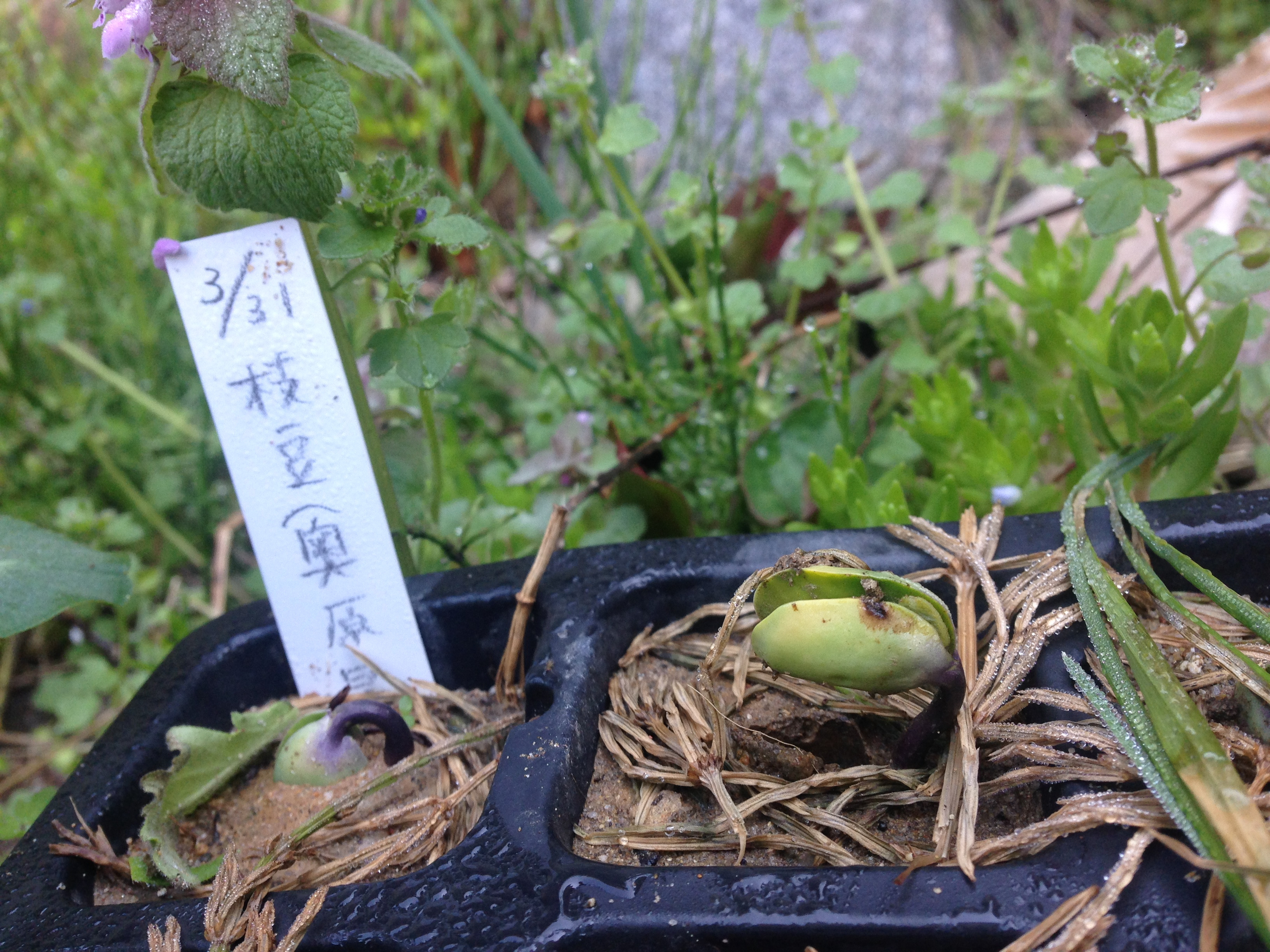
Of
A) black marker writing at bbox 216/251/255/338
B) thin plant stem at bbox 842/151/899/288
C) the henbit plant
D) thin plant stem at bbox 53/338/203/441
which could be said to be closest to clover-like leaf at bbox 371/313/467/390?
the henbit plant

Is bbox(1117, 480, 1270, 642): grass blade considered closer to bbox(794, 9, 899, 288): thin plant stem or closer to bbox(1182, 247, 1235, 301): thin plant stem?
bbox(1182, 247, 1235, 301): thin plant stem

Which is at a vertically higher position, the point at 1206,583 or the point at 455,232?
the point at 455,232

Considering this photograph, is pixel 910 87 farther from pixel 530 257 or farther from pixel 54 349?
pixel 54 349

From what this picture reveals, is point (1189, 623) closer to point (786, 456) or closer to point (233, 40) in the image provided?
point (786, 456)

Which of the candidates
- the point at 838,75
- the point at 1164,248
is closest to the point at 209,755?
the point at 1164,248

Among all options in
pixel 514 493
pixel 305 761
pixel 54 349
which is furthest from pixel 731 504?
pixel 54 349

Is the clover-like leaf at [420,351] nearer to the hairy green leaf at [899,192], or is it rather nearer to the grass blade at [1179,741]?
the grass blade at [1179,741]

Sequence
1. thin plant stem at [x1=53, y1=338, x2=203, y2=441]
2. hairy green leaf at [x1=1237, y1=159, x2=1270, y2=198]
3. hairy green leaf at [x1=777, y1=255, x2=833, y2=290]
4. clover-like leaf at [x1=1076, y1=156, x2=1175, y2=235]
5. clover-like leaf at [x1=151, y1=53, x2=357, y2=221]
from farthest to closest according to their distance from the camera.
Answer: thin plant stem at [x1=53, y1=338, x2=203, y2=441], hairy green leaf at [x1=777, y1=255, x2=833, y2=290], hairy green leaf at [x1=1237, y1=159, x2=1270, y2=198], clover-like leaf at [x1=1076, y1=156, x2=1175, y2=235], clover-like leaf at [x1=151, y1=53, x2=357, y2=221]
